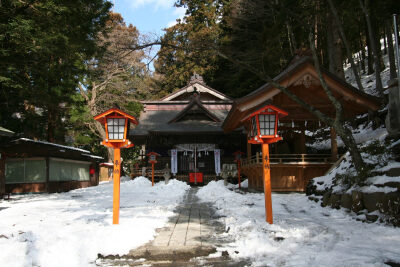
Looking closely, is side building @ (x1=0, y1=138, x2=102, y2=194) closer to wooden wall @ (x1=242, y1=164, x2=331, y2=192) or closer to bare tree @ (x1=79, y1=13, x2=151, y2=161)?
bare tree @ (x1=79, y1=13, x2=151, y2=161)

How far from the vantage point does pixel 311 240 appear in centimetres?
542

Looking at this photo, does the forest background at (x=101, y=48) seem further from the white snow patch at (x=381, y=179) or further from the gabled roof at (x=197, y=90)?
the white snow patch at (x=381, y=179)

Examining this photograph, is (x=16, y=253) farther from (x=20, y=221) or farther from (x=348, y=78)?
(x=348, y=78)

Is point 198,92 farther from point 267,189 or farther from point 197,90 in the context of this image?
point 267,189

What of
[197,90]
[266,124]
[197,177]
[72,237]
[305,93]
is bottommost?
[72,237]

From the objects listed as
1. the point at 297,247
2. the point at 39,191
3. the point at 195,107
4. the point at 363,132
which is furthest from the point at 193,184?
the point at 297,247

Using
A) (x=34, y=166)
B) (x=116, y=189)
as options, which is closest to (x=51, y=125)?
(x=34, y=166)

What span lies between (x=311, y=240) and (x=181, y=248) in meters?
2.36

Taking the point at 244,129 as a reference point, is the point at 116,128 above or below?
below

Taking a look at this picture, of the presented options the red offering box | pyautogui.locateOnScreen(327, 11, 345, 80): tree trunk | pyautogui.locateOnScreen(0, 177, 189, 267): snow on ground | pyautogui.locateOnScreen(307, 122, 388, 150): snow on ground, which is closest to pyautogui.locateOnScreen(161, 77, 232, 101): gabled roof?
the red offering box

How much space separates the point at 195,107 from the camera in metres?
23.6

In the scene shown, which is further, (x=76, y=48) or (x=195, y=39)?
(x=76, y=48)

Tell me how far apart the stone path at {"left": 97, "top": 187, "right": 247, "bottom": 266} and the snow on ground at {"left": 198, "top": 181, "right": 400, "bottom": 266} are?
277mm

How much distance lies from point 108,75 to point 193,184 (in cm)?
1334
